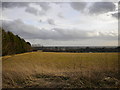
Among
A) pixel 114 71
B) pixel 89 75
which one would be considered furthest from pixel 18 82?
pixel 114 71

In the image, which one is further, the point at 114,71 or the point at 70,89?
the point at 114,71

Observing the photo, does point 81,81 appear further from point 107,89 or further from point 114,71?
point 114,71

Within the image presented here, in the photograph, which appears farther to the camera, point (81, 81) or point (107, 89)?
point (81, 81)

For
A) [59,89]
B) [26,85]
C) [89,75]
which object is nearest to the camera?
[59,89]

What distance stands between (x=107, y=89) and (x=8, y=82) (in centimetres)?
479

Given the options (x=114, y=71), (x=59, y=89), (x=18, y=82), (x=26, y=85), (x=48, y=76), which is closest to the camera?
(x=59, y=89)

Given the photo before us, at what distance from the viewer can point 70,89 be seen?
20.6 ft

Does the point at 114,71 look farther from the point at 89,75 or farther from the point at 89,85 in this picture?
the point at 89,85

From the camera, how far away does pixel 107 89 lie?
248 inches

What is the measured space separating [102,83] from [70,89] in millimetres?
1778

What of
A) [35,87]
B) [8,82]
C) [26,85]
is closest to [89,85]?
[35,87]

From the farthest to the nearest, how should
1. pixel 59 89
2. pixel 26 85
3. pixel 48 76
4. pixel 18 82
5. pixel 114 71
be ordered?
pixel 114 71 < pixel 48 76 < pixel 18 82 < pixel 26 85 < pixel 59 89

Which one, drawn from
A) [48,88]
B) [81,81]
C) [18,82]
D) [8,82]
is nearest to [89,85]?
[81,81]

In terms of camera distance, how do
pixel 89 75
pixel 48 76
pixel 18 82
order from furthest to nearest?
pixel 48 76 < pixel 89 75 < pixel 18 82
